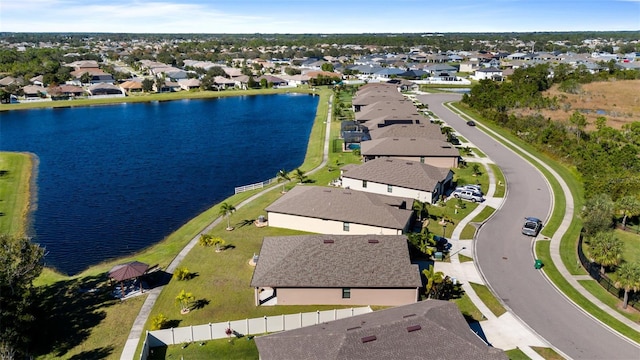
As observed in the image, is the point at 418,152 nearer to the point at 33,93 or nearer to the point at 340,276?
the point at 340,276

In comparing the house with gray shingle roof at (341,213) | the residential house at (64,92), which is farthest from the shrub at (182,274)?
the residential house at (64,92)

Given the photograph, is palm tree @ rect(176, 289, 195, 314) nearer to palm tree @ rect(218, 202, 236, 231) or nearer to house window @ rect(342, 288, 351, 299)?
house window @ rect(342, 288, 351, 299)

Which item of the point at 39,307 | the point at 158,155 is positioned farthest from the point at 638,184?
the point at 158,155

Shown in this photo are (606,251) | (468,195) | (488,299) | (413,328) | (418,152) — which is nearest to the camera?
(413,328)

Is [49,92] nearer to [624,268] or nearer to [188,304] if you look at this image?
[188,304]

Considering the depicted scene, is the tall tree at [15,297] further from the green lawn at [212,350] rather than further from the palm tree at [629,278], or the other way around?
the palm tree at [629,278]

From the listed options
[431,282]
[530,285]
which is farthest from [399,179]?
[431,282]

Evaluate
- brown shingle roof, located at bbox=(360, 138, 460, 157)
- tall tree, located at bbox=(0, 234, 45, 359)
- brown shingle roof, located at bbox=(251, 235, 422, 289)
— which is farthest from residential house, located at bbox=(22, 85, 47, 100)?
brown shingle roof, located at bbox=(251, 235, 422, 289)
